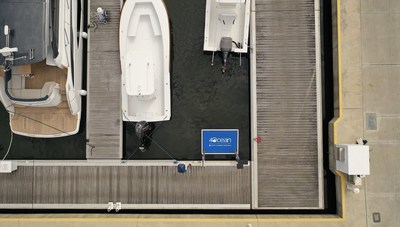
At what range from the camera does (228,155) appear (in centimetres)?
805

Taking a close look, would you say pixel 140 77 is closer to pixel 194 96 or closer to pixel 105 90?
pixel 105 90

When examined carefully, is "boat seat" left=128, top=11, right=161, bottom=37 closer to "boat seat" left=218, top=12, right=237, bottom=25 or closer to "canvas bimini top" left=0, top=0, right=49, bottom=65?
"boat seat" left=218, top=12, right=237, bottom=25

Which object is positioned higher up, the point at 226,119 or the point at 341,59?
the point at 341,59

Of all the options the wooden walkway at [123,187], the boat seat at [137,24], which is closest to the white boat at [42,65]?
the wooden walkway at [123,187]

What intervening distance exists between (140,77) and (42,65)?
95.4 inches

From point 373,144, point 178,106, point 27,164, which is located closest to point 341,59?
point 373,144

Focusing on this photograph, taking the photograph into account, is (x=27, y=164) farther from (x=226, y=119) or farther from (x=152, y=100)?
(x=226, y=119)

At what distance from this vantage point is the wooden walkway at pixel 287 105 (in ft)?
25.7

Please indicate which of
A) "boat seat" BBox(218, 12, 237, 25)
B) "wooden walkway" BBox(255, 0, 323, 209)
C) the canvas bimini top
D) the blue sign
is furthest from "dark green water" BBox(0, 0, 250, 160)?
the canvas bimini top

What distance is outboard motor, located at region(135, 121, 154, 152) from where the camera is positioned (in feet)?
24.9

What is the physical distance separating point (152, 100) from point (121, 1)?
103 inches

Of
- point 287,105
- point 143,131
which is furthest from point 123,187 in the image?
point 287,105

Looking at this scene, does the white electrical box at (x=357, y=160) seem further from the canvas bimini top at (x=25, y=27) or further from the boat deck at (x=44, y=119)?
the canvas bimini top at (x=25, y=27)

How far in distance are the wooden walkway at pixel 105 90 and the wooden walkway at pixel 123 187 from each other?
1.61 ft
